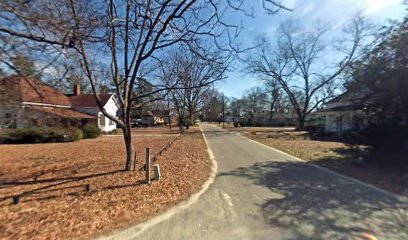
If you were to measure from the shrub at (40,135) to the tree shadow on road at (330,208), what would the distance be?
59.8 ft

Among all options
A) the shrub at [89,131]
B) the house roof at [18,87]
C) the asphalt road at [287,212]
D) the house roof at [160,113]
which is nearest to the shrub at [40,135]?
the shrub at [89,131]

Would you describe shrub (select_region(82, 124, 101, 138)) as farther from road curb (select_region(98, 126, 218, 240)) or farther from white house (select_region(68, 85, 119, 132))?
road curb (select_region(98, 126, 218, 240))

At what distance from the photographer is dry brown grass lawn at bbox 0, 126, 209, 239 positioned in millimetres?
4855

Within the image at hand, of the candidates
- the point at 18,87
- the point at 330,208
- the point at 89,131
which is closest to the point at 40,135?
the point at 89,131

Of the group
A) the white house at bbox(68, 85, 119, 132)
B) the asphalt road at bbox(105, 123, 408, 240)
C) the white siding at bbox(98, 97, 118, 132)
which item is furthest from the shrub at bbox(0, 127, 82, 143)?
the asphalt road at bbox(105, 123, 408, 240)

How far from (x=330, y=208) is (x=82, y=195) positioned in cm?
585

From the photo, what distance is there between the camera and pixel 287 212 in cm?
546

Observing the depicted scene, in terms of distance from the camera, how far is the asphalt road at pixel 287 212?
14.7 ft

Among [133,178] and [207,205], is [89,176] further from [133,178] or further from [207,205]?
[207,205]

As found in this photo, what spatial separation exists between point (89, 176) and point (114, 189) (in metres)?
2.30

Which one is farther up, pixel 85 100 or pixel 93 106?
pixel 85 100

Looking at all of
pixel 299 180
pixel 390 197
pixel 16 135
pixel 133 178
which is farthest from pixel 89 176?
pixel 16 135

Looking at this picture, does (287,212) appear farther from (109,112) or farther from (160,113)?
(160,113)

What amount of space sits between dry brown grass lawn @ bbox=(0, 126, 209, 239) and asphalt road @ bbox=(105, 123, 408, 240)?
31.4 inches
